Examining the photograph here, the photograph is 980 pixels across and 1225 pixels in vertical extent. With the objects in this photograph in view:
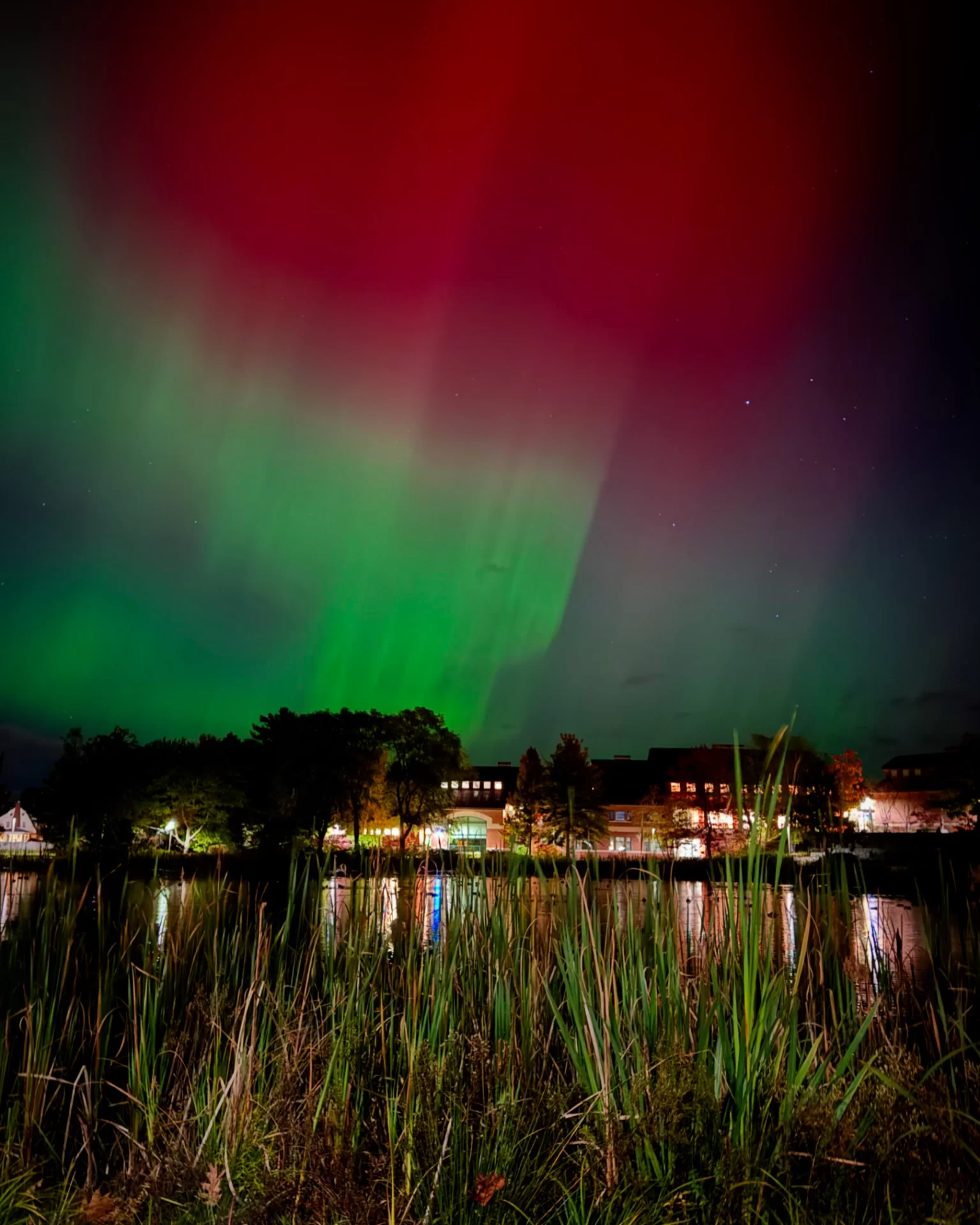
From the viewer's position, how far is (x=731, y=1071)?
11.0ft

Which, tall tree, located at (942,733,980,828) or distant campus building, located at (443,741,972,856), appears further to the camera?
distant campus building, located at (443,741,972,856)

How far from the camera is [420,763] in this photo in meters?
58.1

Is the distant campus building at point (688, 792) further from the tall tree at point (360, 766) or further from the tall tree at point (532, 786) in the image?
the tall tree at point (360, 766)

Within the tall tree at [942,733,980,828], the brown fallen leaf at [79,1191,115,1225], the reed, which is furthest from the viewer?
the tall tree at [942,733,980,828]

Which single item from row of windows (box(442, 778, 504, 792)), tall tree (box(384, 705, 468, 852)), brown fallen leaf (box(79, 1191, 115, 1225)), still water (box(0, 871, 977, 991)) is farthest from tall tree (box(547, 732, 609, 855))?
brown fallen leaf (box(79, 1191, 115, 1225))

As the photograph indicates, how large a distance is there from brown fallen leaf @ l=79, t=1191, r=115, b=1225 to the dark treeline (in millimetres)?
44694

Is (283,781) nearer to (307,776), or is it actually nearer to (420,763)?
(307,776)

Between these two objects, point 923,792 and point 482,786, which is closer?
point 923,792

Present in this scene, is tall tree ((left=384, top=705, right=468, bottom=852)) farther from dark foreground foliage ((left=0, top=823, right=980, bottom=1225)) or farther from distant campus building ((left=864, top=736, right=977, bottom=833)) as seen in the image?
dark foreground foliage ((left=0, top=823, right=980, bottom=1225))

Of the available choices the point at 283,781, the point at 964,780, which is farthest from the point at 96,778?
the point at 964,780

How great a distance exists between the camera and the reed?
10.7ft

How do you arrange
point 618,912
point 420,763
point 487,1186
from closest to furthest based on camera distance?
1. point 487,1186
2. point 618,912
3. point 420,763

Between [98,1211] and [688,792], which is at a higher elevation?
[688,792]

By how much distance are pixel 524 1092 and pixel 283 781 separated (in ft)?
165
